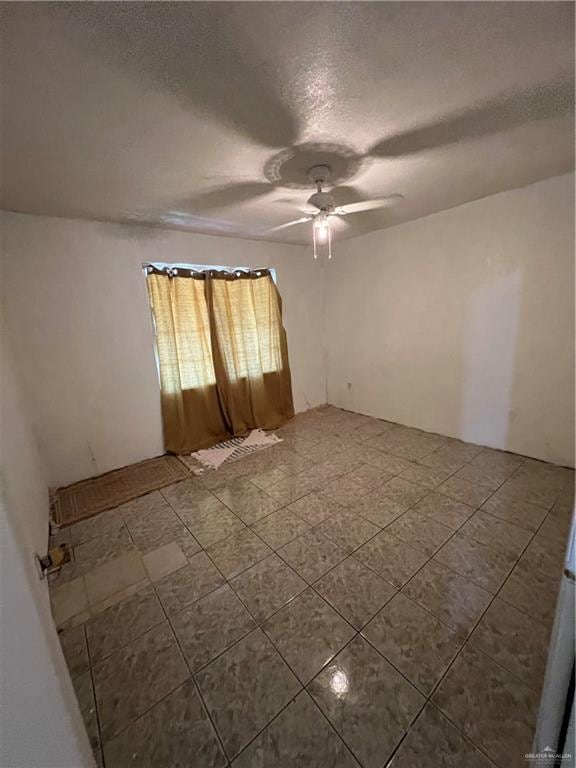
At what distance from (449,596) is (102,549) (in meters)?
2.02

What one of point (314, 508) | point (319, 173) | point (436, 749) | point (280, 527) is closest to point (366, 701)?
point (436, 749)

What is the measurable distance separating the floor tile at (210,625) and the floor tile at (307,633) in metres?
0.14

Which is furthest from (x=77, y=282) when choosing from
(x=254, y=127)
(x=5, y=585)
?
(x=5, y=585)

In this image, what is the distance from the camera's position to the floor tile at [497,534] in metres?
1.66

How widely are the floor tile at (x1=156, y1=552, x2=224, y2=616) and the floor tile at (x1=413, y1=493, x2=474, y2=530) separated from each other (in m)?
1.40

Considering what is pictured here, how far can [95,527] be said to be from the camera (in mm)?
2020

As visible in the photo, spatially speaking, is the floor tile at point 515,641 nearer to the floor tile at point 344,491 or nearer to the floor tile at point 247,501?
the floor tile at point 344,491

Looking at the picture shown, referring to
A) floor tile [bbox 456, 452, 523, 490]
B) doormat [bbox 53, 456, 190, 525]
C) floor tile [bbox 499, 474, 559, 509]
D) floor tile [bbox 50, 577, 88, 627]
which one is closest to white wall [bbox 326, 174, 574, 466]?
floor tile [bbox 456, 452, 523, 490]

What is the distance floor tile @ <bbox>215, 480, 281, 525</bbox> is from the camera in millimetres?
2071

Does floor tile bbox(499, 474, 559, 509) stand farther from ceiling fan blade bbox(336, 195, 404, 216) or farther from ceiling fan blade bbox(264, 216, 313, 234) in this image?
ceiling fan blade bbox(264, 216, 313, 234)

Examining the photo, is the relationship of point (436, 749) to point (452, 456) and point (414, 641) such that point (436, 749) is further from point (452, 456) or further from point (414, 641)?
point (452, 456)

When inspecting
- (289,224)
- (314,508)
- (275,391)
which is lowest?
(314,508)

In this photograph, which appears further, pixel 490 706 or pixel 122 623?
pixel 122 623

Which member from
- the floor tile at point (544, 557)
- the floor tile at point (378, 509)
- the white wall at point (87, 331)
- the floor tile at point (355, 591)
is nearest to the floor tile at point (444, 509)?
the floor tile at point (378, 509)
